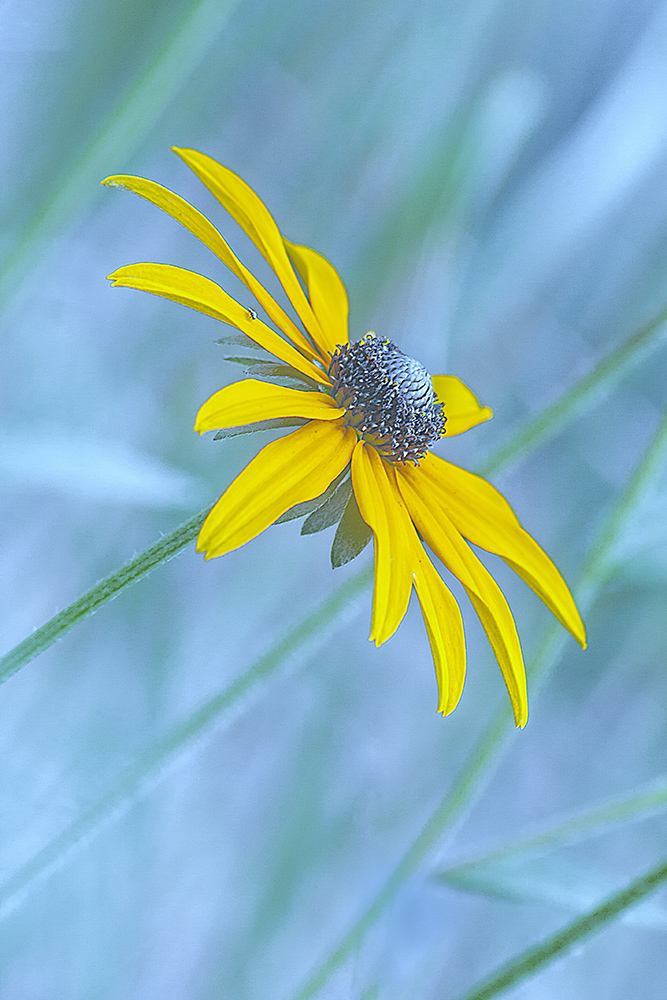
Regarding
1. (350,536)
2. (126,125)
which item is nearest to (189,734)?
(350,536)

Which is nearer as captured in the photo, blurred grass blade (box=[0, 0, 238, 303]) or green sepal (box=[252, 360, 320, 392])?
green sepal (box=[252, 360, 320, 392])

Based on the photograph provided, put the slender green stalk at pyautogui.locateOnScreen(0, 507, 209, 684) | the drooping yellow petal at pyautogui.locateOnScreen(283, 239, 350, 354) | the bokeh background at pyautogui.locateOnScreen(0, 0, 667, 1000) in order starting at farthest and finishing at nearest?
the bokeh background at pyautogui.locateOnScreen(0, 0, 667, 1000), the drooping yellow petal at pyautogui.locateOnScreen(283, 239, 350, 354), the slender green stalk at pyautogui.locateOnScreen(0, 507, 209, 684)

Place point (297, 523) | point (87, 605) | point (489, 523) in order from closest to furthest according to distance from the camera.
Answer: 1. point (87, 605)
2. point (489, 523)
3. point (297, 523)

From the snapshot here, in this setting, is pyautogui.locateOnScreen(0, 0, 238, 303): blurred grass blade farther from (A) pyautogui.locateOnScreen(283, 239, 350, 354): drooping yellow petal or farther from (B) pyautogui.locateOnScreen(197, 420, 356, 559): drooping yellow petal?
(B) pyautogui.locateOnScreen(197, 420, 356, 559): drooping yellow petal

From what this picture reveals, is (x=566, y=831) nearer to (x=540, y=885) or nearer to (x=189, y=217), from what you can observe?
(x=540, y=885)

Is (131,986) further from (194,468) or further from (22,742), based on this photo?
(194,468)

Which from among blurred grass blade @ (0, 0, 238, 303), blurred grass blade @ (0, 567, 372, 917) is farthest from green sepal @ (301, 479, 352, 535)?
blurred grass blade @ (0, 0, 238, 303)

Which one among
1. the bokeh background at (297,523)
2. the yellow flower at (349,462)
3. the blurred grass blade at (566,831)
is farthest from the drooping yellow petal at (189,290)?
the blurred grass blade at (566,831)
